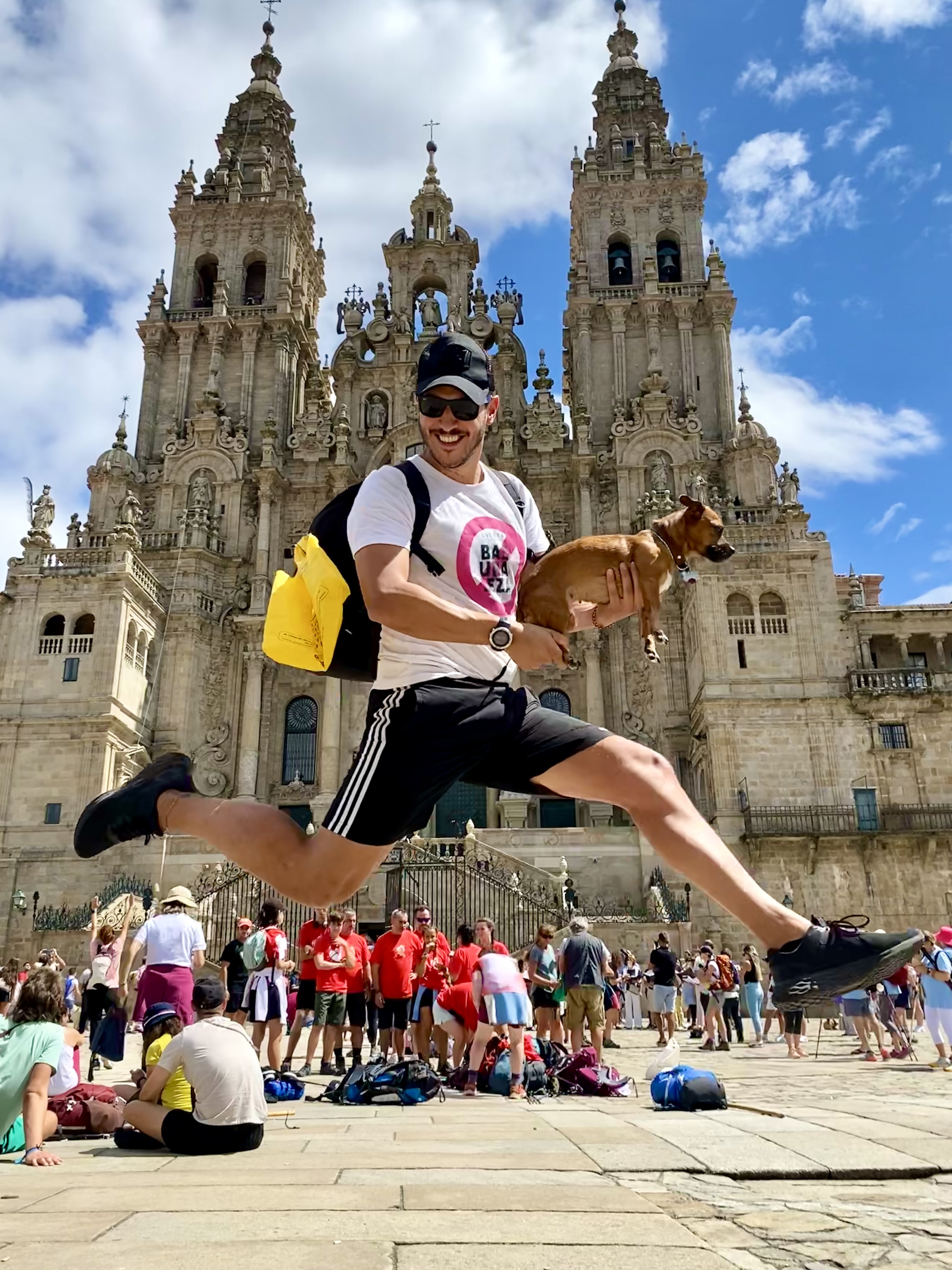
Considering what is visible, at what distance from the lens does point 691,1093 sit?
697 cm

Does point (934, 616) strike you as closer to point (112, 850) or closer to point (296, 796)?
point (296, 796)

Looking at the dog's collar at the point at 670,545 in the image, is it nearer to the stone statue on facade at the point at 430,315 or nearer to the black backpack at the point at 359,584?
the black backpack at the point at 359,584

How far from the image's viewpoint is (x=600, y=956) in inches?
482

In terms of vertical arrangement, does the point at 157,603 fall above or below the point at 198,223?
below

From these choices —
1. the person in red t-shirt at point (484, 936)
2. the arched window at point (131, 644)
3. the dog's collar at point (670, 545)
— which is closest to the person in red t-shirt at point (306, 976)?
the person in red t-shirt at point (484, 936)

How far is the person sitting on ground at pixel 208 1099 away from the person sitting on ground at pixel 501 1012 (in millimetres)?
3395

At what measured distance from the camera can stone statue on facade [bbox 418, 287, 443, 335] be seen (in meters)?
40.2

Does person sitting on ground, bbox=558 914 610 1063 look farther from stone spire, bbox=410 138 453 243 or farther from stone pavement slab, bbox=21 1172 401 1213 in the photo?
stone spire, bbox=410 138 453 243

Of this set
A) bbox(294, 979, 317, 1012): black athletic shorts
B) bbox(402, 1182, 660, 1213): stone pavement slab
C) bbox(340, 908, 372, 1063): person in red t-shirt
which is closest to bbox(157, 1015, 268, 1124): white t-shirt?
bbox(402, 1182, 660, 1213): stone pavement slab

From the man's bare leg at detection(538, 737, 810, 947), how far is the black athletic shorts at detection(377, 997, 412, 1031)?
28.1ft

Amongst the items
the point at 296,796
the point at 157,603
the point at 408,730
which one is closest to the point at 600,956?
the point at 408,730

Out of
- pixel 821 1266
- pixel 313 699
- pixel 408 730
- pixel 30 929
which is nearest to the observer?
pixel 821 1266

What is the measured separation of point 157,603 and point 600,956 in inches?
995

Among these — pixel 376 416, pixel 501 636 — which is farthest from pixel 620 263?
pixel 501 636
